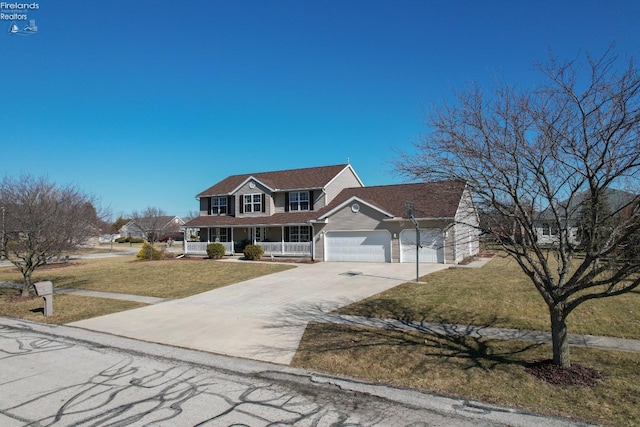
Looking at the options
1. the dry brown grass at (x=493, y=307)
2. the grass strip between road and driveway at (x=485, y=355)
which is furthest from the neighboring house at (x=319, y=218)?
the grass strip between road and driveway at (x=485, y=355)

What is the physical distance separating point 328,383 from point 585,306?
7.79 m

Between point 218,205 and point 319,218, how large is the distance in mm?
11805

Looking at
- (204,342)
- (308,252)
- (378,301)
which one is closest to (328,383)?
(204,342)

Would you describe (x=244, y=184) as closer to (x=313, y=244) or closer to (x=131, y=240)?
(x=313, y=244)

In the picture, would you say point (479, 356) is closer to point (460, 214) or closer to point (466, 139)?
point (460, 214)

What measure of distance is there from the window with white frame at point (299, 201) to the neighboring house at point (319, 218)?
8cm

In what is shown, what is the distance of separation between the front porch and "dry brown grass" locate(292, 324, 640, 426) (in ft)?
63.5

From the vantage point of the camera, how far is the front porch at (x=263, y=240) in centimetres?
2775

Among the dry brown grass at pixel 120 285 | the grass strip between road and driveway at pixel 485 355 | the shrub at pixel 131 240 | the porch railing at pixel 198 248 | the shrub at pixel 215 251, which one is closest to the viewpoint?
the grass strip between road and driveway at pixel 485 355

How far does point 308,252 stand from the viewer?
27016mm

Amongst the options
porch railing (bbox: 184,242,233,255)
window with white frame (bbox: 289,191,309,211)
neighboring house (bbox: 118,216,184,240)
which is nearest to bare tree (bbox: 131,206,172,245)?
neighboring house (bbox: 118,216,184,240)

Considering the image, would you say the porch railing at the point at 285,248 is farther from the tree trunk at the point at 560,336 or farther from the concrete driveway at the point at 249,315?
the tree trunk at the point at 560,336

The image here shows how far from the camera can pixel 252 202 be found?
31.1 meters

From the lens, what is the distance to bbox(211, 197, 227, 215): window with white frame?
110 ft
